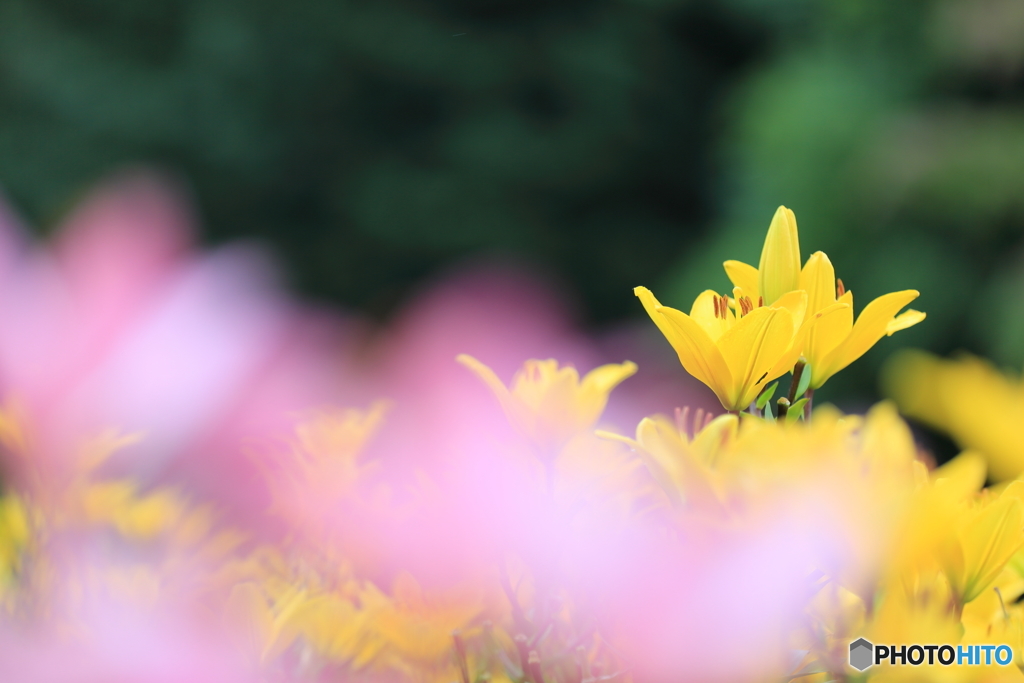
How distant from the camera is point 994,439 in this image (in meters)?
0.36

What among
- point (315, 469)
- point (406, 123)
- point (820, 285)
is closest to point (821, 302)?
point (820, 285)

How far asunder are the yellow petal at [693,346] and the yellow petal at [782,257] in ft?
A: 0.12

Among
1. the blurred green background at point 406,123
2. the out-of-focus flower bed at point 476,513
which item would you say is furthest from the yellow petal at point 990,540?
the blurred green background at point 406,123

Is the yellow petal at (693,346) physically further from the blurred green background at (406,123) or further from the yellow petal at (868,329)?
the blurred green background at (406,123)

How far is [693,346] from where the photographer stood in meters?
0.20

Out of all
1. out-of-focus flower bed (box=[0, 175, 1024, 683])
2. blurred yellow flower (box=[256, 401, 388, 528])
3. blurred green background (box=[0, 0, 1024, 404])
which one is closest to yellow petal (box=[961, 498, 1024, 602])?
out-of-focus flower bed (box=[0, 175, 1024, 683])

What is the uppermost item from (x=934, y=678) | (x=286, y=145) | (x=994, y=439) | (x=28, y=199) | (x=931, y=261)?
(x=286, y=145)

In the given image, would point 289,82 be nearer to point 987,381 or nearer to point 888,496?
point 987,381

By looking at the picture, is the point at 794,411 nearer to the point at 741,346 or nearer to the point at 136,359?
the point at 741,346

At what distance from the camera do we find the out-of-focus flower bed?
6.7 inches

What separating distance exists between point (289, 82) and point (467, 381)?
4.00 m

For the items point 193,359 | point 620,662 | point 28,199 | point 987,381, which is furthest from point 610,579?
point 28,199

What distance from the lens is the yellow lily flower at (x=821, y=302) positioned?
0.21m

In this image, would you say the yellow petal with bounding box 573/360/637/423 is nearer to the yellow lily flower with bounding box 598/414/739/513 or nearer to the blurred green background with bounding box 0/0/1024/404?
the yellow lily flower with bounding box 598/414/739/513
